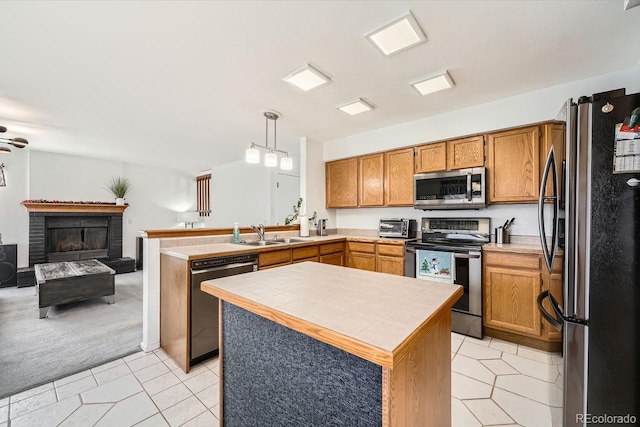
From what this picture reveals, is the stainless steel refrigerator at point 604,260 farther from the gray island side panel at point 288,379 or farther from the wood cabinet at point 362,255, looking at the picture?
the wood cabinet at point 362,255

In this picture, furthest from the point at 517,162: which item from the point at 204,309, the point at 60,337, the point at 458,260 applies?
the point at 60,337

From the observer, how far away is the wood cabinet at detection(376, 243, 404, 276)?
338cm

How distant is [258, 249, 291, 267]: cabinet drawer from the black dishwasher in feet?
1.10

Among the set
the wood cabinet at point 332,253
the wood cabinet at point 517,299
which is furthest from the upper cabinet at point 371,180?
the wood cabinet at point 517,299

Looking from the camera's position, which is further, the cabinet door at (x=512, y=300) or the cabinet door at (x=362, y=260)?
the cabinet door at (x=362, y=260)

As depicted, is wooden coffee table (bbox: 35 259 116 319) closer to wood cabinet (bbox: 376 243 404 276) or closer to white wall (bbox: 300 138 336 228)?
white wall (bbox: 300 138 336 228)

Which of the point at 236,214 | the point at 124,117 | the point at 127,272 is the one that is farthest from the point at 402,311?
the point at 127,272

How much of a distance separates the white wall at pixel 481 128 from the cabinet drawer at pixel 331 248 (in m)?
0.75

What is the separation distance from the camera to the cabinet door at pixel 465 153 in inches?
123

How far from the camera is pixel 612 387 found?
125cm

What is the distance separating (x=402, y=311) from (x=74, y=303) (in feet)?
15.9

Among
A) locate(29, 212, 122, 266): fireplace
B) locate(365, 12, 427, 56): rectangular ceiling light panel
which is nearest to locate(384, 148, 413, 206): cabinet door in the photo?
locate(365, 12, 427, 56): rectangular ceiling light panel

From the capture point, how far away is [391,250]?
348 cm

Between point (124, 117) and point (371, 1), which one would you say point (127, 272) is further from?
point (371, 1)
